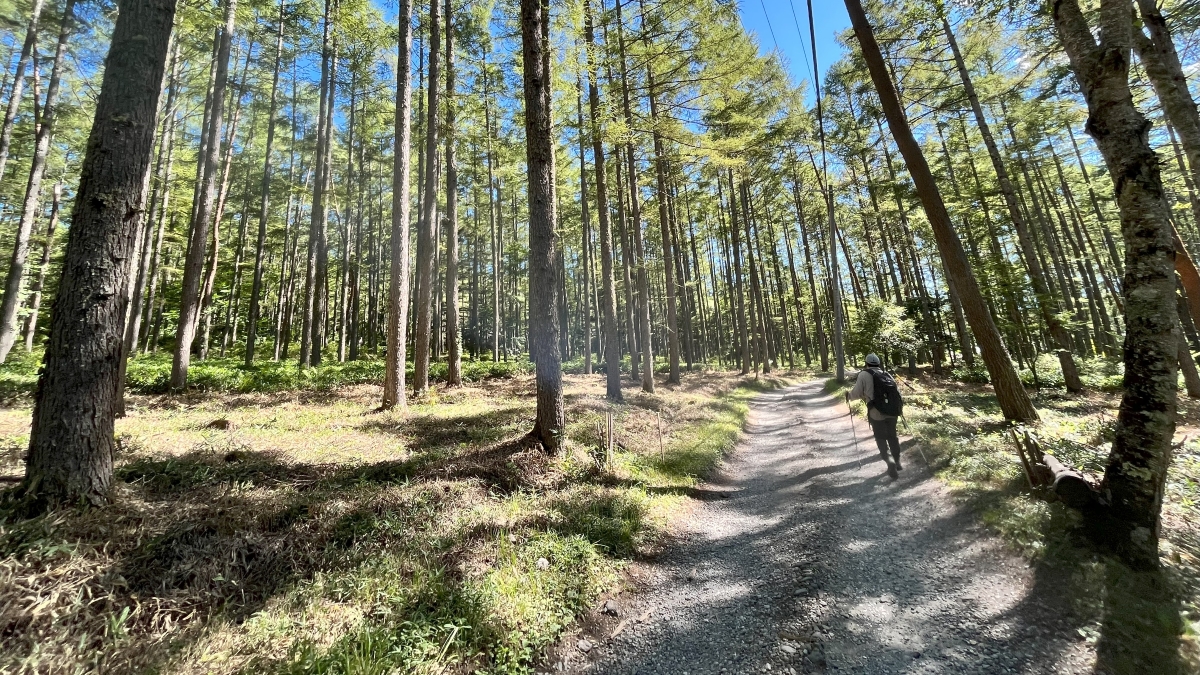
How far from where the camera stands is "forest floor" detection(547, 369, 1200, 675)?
2.63m

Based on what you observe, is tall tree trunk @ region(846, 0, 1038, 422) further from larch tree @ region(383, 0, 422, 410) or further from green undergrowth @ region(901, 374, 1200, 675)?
larch tree @ region(383, 0, 422, 410)

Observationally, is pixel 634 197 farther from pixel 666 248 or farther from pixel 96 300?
pixel 96 300

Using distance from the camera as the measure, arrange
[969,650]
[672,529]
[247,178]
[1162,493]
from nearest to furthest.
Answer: [969,650] < [1162,493] < [672,529] < [247,178]

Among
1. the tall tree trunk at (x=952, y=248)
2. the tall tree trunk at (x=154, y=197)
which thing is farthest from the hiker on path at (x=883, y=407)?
the tall tree trunk at (x=154, y=197)

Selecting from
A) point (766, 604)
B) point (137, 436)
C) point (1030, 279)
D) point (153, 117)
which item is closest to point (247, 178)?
point (137, 436)

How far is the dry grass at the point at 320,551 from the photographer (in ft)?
7.79

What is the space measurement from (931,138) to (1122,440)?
2188cm

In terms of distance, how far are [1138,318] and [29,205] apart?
22408mm

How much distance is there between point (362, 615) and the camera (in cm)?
282

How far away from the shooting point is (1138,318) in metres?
3.30

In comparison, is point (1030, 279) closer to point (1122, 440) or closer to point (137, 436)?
point (1122, 440)

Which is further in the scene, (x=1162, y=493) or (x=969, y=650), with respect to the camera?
(x=1162, y=493)

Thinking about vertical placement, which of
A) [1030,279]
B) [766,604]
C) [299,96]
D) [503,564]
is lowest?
[766,604]

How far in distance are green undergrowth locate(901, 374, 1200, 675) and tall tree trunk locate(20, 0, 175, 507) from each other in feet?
22.4
